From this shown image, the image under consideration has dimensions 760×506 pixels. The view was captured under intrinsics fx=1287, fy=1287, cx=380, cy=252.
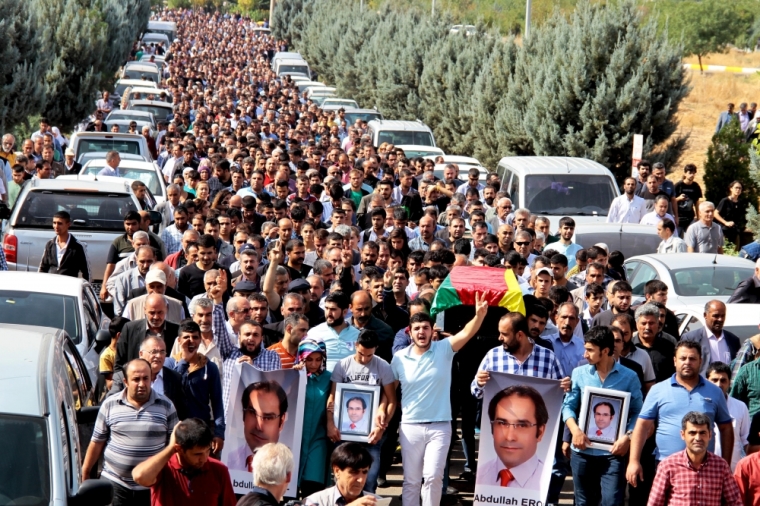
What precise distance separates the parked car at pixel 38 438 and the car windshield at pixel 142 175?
13.5 meters

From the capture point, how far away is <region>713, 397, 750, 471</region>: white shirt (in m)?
8.91

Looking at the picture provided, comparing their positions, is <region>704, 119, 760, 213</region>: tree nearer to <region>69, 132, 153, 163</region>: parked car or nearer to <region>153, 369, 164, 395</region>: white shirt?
<region>69, 132, 153, 163</region>: parked car

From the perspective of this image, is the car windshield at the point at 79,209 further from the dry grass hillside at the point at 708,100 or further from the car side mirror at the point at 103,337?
the dry grass hillside at the point at 708,100

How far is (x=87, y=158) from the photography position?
77.0ft

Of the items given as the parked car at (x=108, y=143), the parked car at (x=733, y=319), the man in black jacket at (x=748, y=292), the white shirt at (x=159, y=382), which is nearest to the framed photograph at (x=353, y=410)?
the white shirt at (x=159, y=382)

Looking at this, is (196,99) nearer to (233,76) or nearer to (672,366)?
(233,76)

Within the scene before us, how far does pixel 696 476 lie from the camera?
779 centimetres

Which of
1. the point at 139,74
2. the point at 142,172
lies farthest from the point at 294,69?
the point at 142,172

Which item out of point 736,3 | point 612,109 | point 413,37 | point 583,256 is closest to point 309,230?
point 583,256

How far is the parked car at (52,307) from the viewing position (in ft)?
34.6

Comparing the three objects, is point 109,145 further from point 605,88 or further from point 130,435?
point 130,435

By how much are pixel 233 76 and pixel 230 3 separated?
4558 inches

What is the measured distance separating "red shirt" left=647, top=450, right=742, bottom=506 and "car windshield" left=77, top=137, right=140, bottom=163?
17737 mm

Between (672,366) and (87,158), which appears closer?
(672,366)
